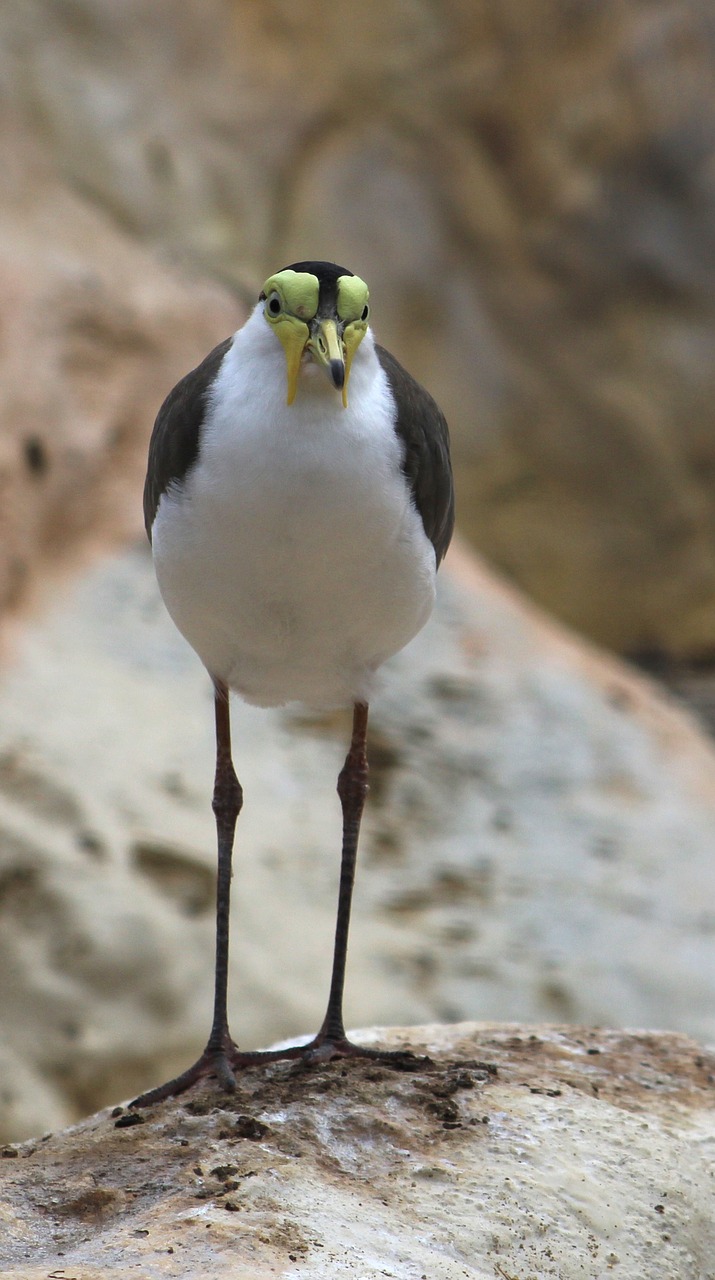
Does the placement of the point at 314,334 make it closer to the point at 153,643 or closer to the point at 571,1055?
the point at 571,1055

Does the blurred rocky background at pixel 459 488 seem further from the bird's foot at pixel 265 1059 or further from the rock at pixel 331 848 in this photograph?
→ the bird's foot at pixel 265 1059

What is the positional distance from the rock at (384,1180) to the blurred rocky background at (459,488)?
3.10 metres

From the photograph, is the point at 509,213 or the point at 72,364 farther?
the point at 509,213

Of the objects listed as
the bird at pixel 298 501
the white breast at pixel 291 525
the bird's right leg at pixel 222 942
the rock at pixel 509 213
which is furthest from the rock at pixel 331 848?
the rock at pixel 509 213

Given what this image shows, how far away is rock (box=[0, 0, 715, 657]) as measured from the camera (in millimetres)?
11570

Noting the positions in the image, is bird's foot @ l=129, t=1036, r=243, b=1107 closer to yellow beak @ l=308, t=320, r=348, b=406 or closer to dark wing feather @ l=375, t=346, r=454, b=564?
dark wing feather @ l=375, t=346, r=454, b=564

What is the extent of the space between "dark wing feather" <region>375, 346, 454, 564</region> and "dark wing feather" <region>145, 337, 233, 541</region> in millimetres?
472

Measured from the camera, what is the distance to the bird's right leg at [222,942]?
4418mm

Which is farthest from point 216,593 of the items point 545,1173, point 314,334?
point 545,1173

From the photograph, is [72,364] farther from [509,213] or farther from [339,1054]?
[339,1054]

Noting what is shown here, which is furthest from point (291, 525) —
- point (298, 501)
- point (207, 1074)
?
point (207, 1074)

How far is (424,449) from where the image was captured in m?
4.17

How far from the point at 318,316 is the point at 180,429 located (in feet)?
1.72

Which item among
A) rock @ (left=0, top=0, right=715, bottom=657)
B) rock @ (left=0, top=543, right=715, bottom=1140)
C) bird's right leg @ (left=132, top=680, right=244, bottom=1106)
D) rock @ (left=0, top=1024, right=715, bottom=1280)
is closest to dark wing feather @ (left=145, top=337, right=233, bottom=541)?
bird's right leg @ (left=132, top=680, right=244, bottom=1106)
